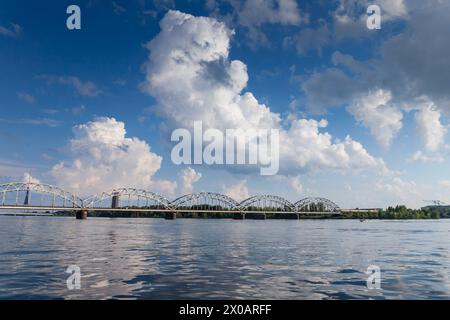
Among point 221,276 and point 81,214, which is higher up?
point 81,214

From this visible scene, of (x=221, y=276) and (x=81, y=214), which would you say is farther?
(x=81, y=214)

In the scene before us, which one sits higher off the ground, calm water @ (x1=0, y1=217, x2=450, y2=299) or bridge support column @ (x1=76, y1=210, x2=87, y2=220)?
bridge support column @ (x1=76, y1=210, x2=87, y2=220)

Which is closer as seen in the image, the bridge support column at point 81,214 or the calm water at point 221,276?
the calm water at point 221,276

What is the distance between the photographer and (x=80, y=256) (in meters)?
32.5

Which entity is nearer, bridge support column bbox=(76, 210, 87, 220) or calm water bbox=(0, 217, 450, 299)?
calm water bbox=(0, 217, 450, 299)

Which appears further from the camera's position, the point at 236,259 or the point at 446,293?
the point at 236,259

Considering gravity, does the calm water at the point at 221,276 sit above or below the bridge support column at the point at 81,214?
below

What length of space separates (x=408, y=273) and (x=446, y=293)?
6.01 meters
